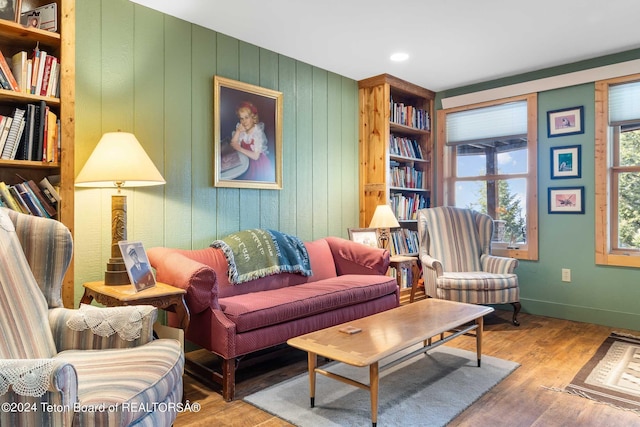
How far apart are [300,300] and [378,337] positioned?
69 centimetres

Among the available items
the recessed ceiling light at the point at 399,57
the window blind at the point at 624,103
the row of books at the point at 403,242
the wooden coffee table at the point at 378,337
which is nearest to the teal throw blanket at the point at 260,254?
the wooden coffee table at the point at 378,337

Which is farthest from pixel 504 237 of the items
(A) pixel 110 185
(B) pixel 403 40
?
(A) pixel 110 185

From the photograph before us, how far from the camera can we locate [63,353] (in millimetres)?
1670

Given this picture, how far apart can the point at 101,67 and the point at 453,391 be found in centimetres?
287

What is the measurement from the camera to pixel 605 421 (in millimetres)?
2035

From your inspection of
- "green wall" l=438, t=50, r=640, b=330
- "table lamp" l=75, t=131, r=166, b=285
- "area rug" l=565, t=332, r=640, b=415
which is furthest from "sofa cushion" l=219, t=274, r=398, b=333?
"green wall" l=438, t=50, r=640, b=330

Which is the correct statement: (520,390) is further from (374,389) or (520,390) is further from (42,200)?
(42,200)

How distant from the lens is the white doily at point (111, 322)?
1691 millimetres

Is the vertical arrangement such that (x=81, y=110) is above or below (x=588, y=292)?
above

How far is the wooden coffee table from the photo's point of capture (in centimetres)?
188

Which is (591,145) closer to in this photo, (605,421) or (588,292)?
(588,292)

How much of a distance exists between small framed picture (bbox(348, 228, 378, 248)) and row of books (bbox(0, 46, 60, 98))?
2.53 metres

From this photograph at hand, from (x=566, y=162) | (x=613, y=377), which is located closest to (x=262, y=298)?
(x=613, y=377)

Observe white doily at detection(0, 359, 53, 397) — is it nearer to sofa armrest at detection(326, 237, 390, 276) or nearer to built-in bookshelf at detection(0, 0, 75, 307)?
built-in bookshelf at detection(0, 0, 75, 307)
